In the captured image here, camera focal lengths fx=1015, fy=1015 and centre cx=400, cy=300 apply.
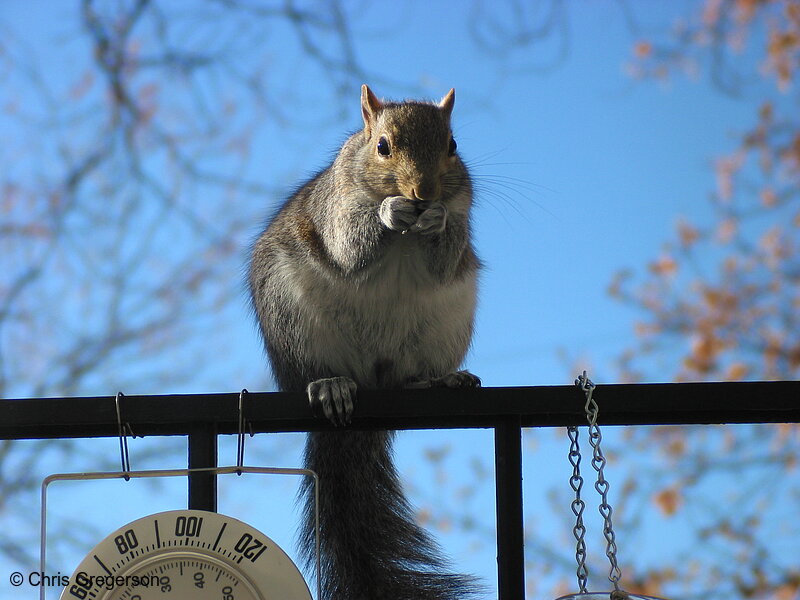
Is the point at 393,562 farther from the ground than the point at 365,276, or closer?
closer

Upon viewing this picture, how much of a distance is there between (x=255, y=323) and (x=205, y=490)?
2.75 ft

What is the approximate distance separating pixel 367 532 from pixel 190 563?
478mm

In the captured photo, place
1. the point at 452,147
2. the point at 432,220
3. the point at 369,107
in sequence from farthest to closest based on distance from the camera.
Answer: the point at 369,107, the point at 452,147, the point at 432,220

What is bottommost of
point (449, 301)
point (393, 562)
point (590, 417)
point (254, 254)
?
point (393, 562)

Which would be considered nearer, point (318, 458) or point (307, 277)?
point (318, 458)

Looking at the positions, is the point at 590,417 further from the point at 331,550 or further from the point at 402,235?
the point at 402,235

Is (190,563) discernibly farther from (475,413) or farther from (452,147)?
(452,147)

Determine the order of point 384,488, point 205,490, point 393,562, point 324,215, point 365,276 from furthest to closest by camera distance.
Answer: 1. point 324,215
2. point 365,276
3. point 384,488
4. point 393,562
5. point 205,490

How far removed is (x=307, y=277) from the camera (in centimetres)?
190

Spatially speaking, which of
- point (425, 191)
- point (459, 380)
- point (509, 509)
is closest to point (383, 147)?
point (425, 191)

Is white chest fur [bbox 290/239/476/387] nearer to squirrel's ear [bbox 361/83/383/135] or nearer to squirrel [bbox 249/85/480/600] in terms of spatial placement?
squirrel [bbox 249/85/480/600]

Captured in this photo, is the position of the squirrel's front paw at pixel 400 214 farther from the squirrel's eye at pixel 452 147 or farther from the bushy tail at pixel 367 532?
the bushy tail at pixel 367 532

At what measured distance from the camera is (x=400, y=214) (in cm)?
178

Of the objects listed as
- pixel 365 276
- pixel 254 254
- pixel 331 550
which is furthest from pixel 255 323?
pixel 331 550
